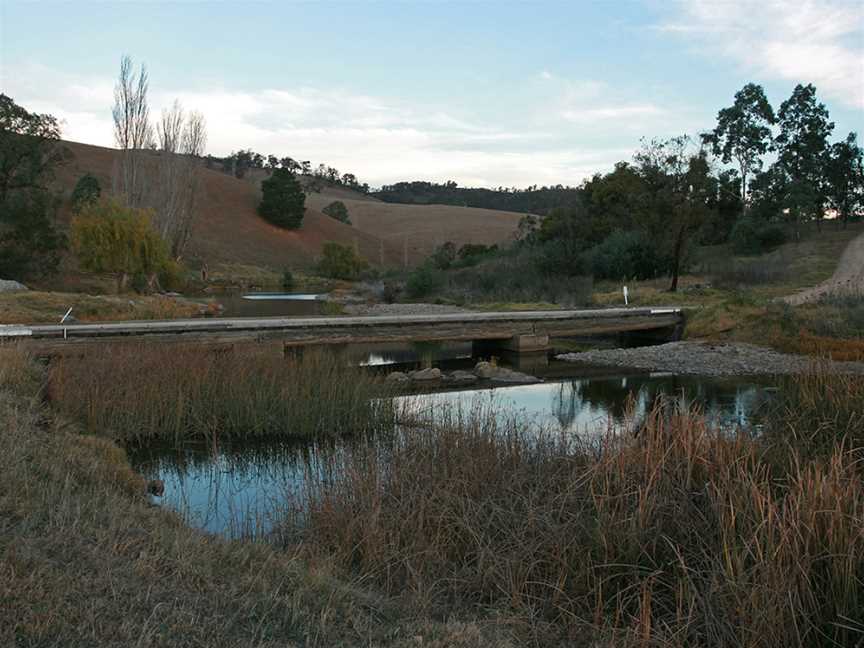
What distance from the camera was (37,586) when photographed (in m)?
3.81

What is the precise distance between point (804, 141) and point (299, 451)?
4935 cm

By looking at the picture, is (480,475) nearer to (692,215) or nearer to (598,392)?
(598,392)

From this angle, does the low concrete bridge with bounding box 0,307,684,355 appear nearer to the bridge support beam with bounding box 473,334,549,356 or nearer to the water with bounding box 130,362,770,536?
the bridge support beam with bounding box 473,334,549,356

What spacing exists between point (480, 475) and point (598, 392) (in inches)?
398

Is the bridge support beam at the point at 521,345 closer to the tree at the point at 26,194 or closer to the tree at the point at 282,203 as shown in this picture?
the tree at the point at 26,194

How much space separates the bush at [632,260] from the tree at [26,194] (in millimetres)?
26964

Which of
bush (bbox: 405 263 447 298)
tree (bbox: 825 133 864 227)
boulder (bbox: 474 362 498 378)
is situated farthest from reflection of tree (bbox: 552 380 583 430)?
tree (bbox: 825 133 864 227)

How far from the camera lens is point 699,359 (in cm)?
1928

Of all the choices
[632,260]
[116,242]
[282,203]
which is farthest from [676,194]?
[282,203]

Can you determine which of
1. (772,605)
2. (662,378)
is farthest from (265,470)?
(662,378)

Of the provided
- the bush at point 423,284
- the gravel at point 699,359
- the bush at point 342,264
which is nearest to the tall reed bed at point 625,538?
the gravel at point 699,359

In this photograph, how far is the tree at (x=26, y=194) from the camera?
1483 inches

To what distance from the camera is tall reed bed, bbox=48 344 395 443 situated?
33.2ft

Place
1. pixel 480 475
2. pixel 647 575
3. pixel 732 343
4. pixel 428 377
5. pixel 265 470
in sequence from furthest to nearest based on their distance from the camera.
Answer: pixel 732 343 < pixel 428 377 < pixel 265 470 < pixel 480 475 < pixel 647 575
